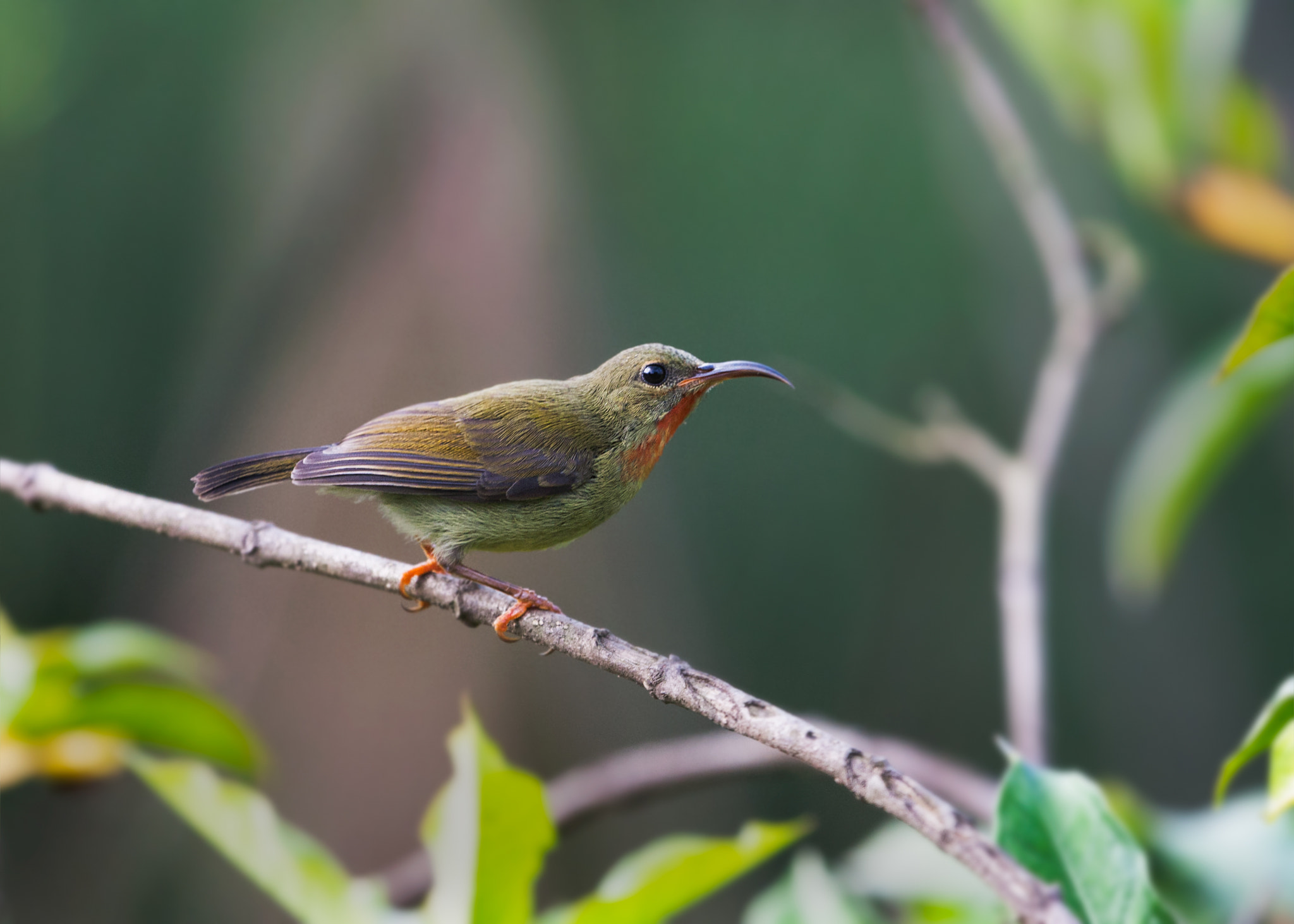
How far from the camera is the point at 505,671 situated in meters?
4.09

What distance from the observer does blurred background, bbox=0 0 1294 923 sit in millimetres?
3736

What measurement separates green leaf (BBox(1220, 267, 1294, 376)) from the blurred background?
1392 millimetres

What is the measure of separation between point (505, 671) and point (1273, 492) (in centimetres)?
561

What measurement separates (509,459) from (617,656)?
0.66 meters

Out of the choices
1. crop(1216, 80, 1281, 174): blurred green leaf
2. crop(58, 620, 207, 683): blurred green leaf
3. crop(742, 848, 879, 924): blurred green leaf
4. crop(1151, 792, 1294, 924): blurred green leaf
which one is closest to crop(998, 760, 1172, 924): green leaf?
crop(742, 848, 879, 924): blurred green leaf

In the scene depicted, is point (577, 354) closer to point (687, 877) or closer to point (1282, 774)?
point (687, 877)

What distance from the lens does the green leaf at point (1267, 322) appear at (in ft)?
3.77

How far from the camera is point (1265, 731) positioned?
128 centimetres

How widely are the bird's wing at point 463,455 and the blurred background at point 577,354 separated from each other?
94mm

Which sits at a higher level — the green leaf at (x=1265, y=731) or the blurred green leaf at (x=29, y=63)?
the blurred green leaf at (x=29, y=63)

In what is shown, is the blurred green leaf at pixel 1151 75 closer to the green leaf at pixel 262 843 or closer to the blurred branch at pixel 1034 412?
the blurred branch at pixel 1034 412

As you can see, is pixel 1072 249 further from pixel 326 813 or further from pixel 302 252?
pixel 302 252

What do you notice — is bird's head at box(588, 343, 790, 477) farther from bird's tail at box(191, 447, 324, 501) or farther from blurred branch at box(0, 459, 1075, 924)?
bird's tail at box(191, 447, 324, 501)

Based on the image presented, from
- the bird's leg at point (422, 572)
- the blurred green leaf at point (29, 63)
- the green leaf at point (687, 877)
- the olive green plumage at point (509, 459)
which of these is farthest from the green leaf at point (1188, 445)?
the blurred green leaf at point (29, 63)
